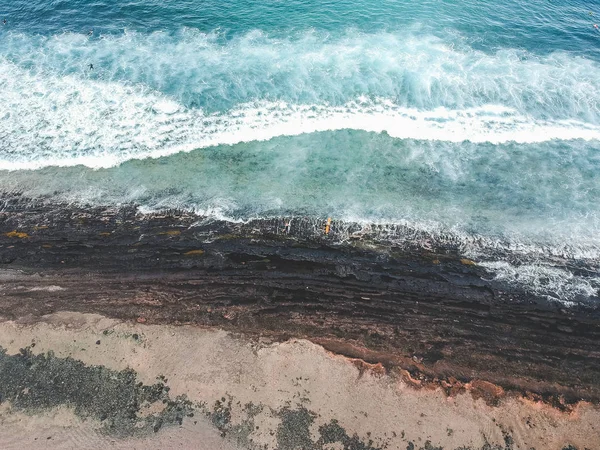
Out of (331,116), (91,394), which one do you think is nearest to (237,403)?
(91,394)

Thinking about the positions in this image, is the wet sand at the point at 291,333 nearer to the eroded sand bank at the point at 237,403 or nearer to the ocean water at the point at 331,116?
the eroded sand bank at the point at 237,403

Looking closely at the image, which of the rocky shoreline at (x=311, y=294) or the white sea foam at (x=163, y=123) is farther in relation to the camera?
the white sea foam at (x=163, y=123)

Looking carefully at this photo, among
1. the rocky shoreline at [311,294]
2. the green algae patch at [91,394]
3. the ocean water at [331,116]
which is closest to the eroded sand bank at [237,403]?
the green algae patch at [91,394]

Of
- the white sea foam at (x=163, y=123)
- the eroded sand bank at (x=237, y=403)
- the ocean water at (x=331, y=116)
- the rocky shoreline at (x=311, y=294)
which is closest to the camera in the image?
the eroded sand bank at (x=237, y=403)

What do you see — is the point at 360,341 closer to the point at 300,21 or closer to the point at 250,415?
the point at 250,415

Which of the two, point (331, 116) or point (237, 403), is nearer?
point (237, 403)

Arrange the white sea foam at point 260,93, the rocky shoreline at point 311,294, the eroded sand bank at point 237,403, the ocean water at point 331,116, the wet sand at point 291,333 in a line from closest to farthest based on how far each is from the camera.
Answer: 1. the eroded sand bank at point 237,403
2. the wet sand at point 291,333
3. the rocky shoreline at point 311,294
4. the ocean water at point 331,116
5. the white sea foam at point 260,93

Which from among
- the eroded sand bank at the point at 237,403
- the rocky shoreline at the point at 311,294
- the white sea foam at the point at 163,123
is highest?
the white sea foam at the point at 163,123

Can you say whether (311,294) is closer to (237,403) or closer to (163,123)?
(237,403)
